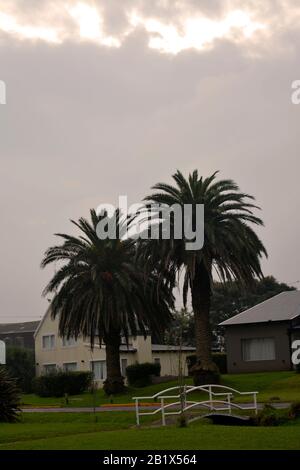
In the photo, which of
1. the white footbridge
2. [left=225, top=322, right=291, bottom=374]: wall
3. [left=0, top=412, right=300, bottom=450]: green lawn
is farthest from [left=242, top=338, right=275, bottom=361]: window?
[left=0, top=412, right=300, bottom=450]: green lawn

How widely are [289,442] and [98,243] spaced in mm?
34673

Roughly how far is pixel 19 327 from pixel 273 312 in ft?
146

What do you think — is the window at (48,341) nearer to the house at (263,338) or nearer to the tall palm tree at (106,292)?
the house at (263,338)

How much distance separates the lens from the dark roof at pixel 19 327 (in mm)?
98375

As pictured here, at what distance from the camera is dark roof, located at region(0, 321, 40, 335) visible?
9838 cm

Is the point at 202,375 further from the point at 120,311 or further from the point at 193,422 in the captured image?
the point at 193,422

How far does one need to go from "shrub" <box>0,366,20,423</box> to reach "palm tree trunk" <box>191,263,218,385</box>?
17050 millimetres

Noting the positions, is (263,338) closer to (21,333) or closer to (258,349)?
(258,349)

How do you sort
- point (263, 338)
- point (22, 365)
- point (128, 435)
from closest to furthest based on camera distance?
point (128, 435) → point (263, 338) → point (22, 365)

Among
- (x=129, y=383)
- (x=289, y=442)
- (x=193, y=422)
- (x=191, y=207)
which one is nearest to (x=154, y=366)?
(x=129, y=383)

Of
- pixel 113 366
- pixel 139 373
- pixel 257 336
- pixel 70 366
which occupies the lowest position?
pixel 139 373

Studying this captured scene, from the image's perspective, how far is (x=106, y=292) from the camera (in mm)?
51125

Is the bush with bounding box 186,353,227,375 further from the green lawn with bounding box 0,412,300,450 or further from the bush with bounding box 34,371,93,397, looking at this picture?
the green lawn with bounding box 0,412,300,450

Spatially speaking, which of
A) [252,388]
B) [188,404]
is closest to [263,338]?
[252,388]
